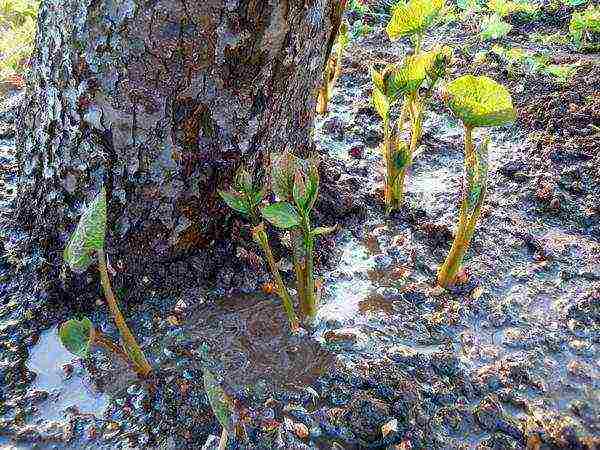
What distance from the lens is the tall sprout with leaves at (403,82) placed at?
1616mm

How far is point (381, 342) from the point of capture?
1.54 meters

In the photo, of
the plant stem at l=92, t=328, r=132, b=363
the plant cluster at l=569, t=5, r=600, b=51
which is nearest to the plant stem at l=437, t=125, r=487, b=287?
the plant stem at l=92, t=328, r=132, b=363

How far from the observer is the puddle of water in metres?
1.41

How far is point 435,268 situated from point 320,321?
39 cm

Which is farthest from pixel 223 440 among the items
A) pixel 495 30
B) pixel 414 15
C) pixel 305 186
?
pixel 495 30

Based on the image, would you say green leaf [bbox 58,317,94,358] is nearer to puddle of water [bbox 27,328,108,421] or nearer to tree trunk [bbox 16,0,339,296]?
puddle of water [bbox 27,328,108,421]

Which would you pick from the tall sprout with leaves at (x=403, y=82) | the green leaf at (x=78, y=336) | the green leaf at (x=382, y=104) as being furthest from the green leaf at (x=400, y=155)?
the green leaf at (x=78, y=336)

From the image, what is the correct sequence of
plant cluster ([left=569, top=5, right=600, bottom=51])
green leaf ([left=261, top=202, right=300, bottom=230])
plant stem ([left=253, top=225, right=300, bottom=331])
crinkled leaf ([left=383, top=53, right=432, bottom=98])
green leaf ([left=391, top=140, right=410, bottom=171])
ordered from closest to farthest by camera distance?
green leaf ([left=261, top=202, right=300, bottom=230]), plant stem ([left=253, top=225, right=300, bottom=331]), crinkled leaf ([left=383, top=53, right=432, bottom=98]), green leaf ([left=391, top=140, right=410, bottom=171]), plant cluster ([left=569, top=5, right=600, bottom=51])

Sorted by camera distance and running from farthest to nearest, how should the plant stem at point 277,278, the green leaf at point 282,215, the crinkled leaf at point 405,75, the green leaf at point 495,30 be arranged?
the green leaf at point 495,30 → the crinkled leaf at point 405,75 → the plant stem at point 277,278 → the green leaf at point 282,215

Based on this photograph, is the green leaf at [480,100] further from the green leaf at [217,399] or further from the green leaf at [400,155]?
the green leaf at [217,399]

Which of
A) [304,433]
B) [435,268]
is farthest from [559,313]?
[304,433]

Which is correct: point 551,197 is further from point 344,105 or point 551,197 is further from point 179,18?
point 179,18

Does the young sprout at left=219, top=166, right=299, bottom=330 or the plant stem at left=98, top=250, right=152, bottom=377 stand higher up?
the young sprout at left=219, top=166, right=299, bottom=330

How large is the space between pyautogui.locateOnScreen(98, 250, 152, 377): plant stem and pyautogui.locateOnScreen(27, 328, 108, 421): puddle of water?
0.38 ft
